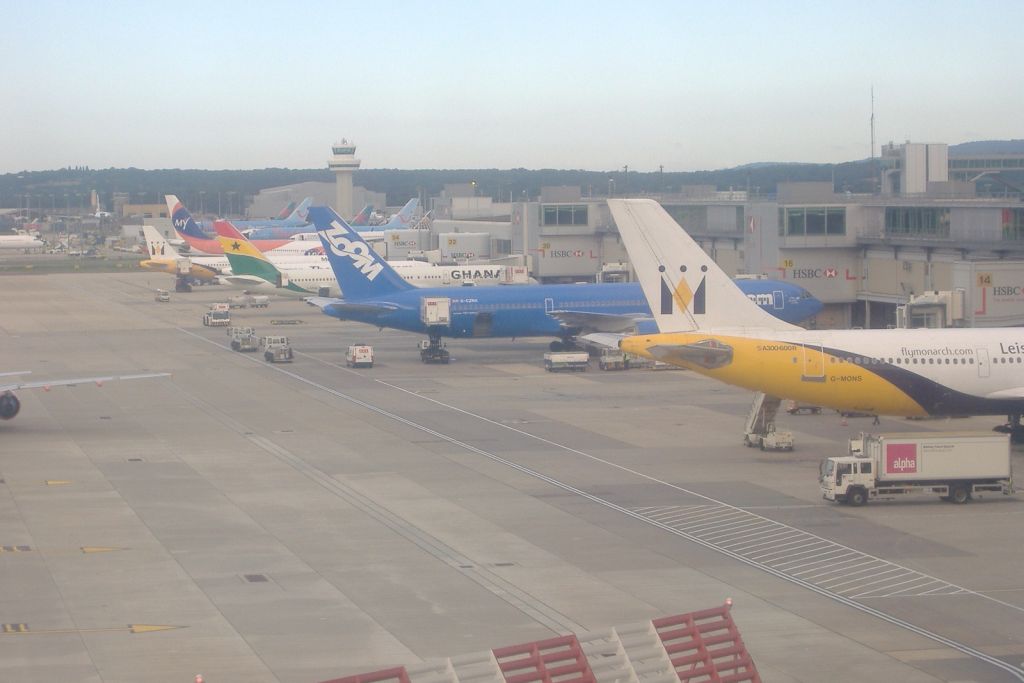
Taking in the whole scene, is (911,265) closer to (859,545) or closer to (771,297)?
(771,297)

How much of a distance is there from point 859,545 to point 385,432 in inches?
810

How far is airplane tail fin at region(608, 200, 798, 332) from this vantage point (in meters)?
40.7

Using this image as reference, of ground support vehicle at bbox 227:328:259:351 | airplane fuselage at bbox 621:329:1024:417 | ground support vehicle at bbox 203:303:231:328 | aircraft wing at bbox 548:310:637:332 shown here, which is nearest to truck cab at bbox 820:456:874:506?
airplane fuselage at bbox 621:329:1024:417

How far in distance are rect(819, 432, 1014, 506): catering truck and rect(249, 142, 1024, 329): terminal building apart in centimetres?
1993

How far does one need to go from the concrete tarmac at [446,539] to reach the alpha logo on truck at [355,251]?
1344 cm

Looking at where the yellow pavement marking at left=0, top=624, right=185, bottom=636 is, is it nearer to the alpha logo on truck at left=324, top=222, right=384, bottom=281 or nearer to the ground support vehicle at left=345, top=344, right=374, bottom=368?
the ground support vehicle at left=345, top=344, right=374, bottom=368

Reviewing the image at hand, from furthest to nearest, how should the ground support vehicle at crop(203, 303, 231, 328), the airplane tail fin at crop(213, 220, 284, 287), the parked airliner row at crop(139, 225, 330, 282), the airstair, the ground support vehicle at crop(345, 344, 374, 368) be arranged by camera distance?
the parked airliner row at crop(139, 225, 330, 282) < the airplane tail fin at crop(213, 220, 284, 287) < the ground support vehicle at crop(203, 303, 231, 328) < the ground support vehicle at crop(345, 344, 374, 368) < the airstair

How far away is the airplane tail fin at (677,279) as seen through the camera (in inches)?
1602

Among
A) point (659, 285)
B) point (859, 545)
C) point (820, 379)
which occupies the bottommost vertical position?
point (859, 545)

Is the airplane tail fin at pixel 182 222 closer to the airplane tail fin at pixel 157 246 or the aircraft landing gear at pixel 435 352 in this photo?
the airplane tail fin at pixel 157 246

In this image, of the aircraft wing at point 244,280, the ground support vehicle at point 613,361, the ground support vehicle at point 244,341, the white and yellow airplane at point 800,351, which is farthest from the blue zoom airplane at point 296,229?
the white and yellow airplane at point 800,351

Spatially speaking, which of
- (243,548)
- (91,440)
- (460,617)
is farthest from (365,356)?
(460,617)

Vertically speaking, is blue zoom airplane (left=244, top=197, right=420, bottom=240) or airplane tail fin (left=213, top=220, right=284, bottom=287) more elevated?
blue zoom airplane (left=244, top=197, right=420, bottom=240)

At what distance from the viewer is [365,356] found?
6581 centimetres
